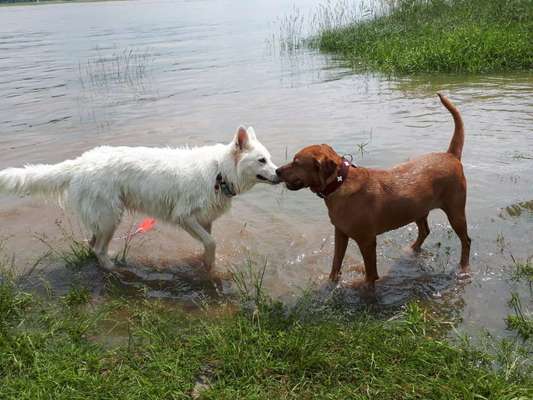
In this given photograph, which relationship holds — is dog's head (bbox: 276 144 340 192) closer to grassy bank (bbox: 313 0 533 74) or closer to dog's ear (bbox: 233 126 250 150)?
dog's ear (bbox: 233 126 250 150)

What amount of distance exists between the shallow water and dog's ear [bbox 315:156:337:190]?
47.5 inches

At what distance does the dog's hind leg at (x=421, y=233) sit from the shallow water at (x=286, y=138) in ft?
0.41

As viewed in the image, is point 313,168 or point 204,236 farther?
point 204,236

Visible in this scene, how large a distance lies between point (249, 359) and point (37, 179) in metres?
3.26

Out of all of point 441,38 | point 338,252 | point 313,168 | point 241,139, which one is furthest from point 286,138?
point 441,38

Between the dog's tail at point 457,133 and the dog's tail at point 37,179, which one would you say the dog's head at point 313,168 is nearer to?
the dog's tail at point 457,133

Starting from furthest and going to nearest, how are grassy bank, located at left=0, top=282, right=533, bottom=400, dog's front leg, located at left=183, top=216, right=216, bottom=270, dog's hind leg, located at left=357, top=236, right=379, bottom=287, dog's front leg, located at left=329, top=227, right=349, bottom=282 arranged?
dog's front leg, located at left=183, top=216, right=216, bottom=270, dog's front leg, located at left=329, top=227, right=349, bottom=282, dog's hind leg, located at left=357, top=236, right=379, bottom=287, grassy bank, located at left=0, top=282, right=533, bottom=400

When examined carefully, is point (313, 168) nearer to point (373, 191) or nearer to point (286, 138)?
point (373, 191)

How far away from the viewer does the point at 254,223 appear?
21.8 feet

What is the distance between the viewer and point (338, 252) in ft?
16.3

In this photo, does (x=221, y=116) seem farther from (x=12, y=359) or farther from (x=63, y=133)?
(x=12, y=359)

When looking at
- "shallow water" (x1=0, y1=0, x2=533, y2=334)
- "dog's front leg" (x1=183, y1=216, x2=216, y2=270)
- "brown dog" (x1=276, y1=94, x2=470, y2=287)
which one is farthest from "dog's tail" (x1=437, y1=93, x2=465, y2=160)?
"dog's front leg" (x1=183, y1=216, x2=216, y2=270)

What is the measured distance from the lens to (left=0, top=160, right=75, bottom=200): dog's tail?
17.3ft

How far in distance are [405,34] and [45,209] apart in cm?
1441
